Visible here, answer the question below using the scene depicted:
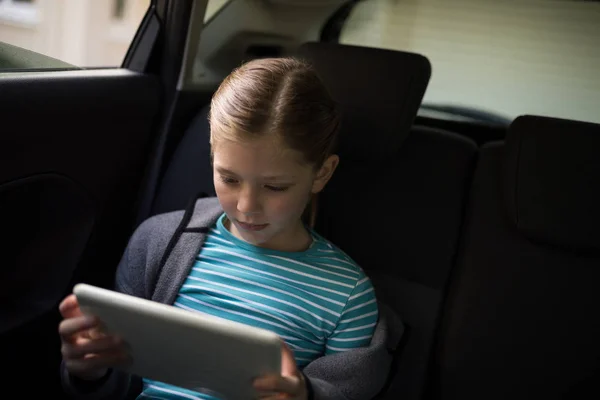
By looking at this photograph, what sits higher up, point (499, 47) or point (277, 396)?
point (499, 47)

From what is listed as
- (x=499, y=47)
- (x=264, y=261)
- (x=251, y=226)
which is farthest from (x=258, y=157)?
(x=499, y=47)

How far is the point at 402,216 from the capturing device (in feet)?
5.13

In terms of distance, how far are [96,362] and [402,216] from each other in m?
0.77

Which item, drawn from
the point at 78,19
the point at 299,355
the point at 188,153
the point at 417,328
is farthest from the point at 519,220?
the point at 78,19

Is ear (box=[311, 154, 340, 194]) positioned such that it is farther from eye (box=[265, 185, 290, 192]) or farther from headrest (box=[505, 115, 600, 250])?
headrest (box=[505, 115, 600, 250])

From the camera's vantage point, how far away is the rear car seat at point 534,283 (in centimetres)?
143

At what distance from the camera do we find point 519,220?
147 cm

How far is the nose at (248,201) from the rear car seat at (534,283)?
58cm

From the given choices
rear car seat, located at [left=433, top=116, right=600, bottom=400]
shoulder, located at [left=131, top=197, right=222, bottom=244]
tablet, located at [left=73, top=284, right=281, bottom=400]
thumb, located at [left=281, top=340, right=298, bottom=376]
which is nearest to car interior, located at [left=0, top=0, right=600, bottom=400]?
rear car seat, located at [left=433, top=116, right=600, bottom=400]

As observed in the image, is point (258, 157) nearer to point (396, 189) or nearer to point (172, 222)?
point (172, 222)

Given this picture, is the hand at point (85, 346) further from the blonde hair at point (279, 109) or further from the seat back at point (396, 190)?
the seat back at point (396, 190)

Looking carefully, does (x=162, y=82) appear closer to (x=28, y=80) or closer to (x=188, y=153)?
(x=188, y=153)

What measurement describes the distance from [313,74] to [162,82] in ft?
2.27

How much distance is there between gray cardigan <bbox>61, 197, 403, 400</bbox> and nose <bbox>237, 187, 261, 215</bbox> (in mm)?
219
